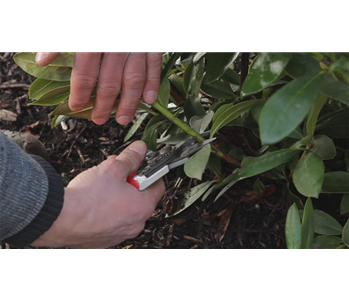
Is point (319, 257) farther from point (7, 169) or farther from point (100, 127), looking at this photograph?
point (100, 127)

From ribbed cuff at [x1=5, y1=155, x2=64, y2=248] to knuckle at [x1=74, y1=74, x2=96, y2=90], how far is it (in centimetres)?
23

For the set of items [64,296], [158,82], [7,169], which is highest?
[158,82]

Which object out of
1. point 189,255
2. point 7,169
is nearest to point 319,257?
point 189,255

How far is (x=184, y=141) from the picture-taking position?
1.43 m

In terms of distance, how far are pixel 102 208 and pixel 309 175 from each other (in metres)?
0.50

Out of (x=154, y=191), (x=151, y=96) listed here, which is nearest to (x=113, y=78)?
(x=151, y=96)

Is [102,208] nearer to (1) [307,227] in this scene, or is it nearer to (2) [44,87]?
(2) [44,87]

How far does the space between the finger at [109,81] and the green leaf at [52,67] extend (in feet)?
0.34

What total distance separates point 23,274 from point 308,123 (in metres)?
0.64

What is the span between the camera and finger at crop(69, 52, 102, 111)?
119 centimetres

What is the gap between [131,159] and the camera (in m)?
1.47

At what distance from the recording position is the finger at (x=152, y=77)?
1.26 meters

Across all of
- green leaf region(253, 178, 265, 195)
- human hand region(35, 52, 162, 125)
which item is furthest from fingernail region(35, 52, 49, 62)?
green leaf region(253, 178, 265, 195)

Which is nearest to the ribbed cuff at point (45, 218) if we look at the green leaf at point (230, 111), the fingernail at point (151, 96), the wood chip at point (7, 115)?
the fingernail at point (151, 96)
